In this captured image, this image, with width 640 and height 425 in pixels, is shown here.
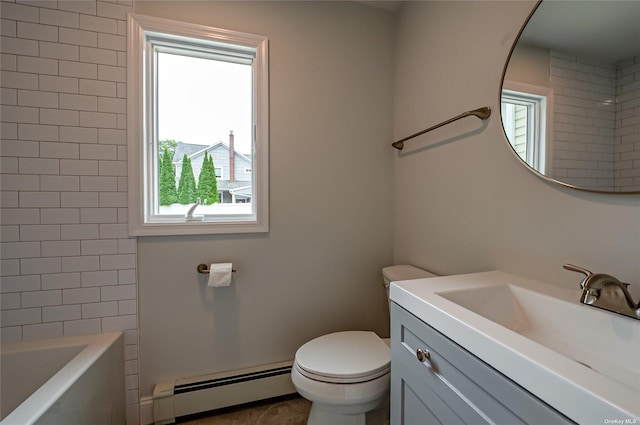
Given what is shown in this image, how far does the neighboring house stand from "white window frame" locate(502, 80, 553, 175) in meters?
1.40

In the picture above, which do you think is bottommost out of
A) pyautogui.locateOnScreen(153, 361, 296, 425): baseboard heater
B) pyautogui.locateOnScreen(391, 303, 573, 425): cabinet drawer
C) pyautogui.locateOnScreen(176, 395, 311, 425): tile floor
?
pyautogui.locateOnScreen(176, 395, 311, 425): tile floor

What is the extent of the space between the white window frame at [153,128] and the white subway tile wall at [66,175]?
53 millimetres

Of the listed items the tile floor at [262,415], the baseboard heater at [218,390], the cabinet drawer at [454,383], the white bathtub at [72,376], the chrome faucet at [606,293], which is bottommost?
the tile floor at [262,415]

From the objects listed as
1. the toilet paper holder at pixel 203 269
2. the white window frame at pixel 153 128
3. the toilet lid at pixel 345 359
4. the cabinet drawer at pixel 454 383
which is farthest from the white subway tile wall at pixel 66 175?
the cabinet drawer at pixel 454 383

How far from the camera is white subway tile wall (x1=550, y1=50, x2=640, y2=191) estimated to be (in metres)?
0.74

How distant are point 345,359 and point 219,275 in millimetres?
767

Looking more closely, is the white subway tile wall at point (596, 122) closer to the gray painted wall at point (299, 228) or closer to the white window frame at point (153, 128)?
the gray painted wall at point (299, 228)

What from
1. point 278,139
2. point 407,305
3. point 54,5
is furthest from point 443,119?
point 54,5

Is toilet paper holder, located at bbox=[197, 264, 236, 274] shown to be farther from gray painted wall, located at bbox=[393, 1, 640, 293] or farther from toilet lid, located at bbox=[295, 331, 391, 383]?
gray painted wall, located at bbox=[393, 1, 640, 293]

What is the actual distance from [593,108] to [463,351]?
85 centimetres

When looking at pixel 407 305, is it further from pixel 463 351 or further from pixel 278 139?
pixel 278 139

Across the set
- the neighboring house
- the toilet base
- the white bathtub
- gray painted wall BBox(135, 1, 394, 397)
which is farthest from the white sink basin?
the white bathtub

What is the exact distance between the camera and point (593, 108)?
825 mm

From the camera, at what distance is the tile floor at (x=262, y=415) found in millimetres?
1438
